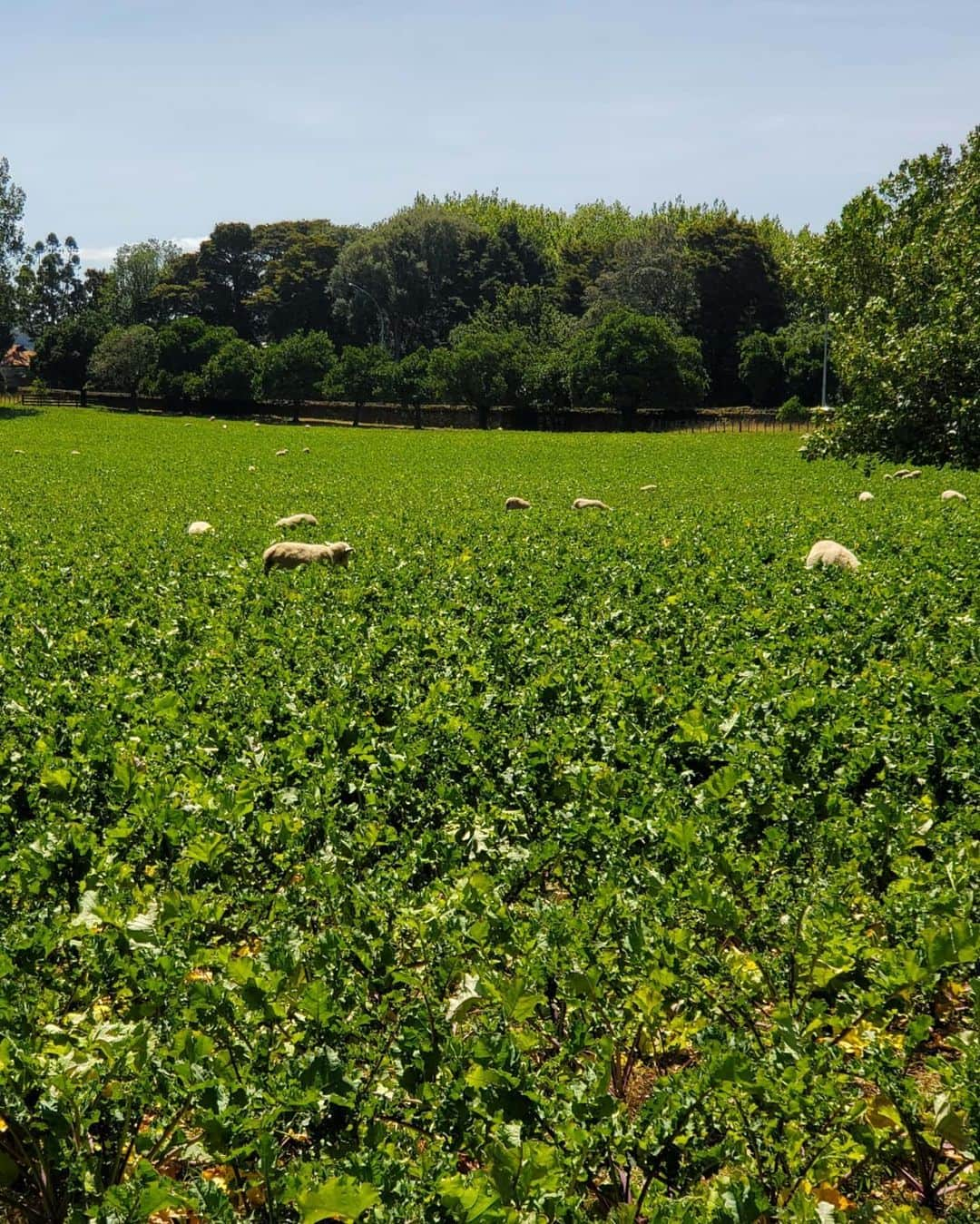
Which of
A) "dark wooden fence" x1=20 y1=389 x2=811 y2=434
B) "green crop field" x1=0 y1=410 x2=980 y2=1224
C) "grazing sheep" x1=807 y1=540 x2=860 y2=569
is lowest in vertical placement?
"green crop field" x1=0 y1=410 x2=980 y2=1224

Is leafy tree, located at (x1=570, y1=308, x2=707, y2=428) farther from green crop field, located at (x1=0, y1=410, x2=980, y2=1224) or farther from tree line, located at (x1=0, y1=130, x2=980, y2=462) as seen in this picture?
green crop field, located at (x1=0, y1=410, x2=980, y2=1224)

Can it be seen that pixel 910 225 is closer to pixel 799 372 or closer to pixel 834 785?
pixel 834 785

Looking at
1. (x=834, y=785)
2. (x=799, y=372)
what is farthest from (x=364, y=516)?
(x=799, y=372)

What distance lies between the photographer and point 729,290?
84.1m

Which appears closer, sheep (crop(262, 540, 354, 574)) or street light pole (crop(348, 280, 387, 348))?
sheep (crop(262, 540, 354, 574))

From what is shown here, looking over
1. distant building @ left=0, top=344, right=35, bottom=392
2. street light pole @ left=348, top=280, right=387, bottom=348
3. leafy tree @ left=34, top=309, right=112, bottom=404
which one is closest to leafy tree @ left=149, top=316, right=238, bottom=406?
leafy tree @ left=34, top=309, right=112, bottom=404

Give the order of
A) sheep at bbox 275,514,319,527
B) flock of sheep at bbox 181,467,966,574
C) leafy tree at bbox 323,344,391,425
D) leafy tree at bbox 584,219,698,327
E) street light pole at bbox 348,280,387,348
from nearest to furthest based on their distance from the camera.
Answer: flock of sheep at bbox 181,467,966,574 < sheep at bbox 275,514,319,527 < leafy tree at bbox 323,344,391,425 < leafy tree at bbox 584,219,698,327 < street light pole at bbox 348,280,387,348

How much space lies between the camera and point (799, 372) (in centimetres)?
7256

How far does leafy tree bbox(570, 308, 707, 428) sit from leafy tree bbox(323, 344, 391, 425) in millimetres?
13725

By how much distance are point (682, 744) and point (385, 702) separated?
2.14 m

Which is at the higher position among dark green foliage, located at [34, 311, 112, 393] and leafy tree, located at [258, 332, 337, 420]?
dark green foliage, located at [34, 311, 112, 393]

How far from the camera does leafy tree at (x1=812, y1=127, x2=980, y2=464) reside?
26906 millimetres

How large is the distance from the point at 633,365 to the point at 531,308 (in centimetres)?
2304

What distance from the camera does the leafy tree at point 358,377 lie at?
6825cm
